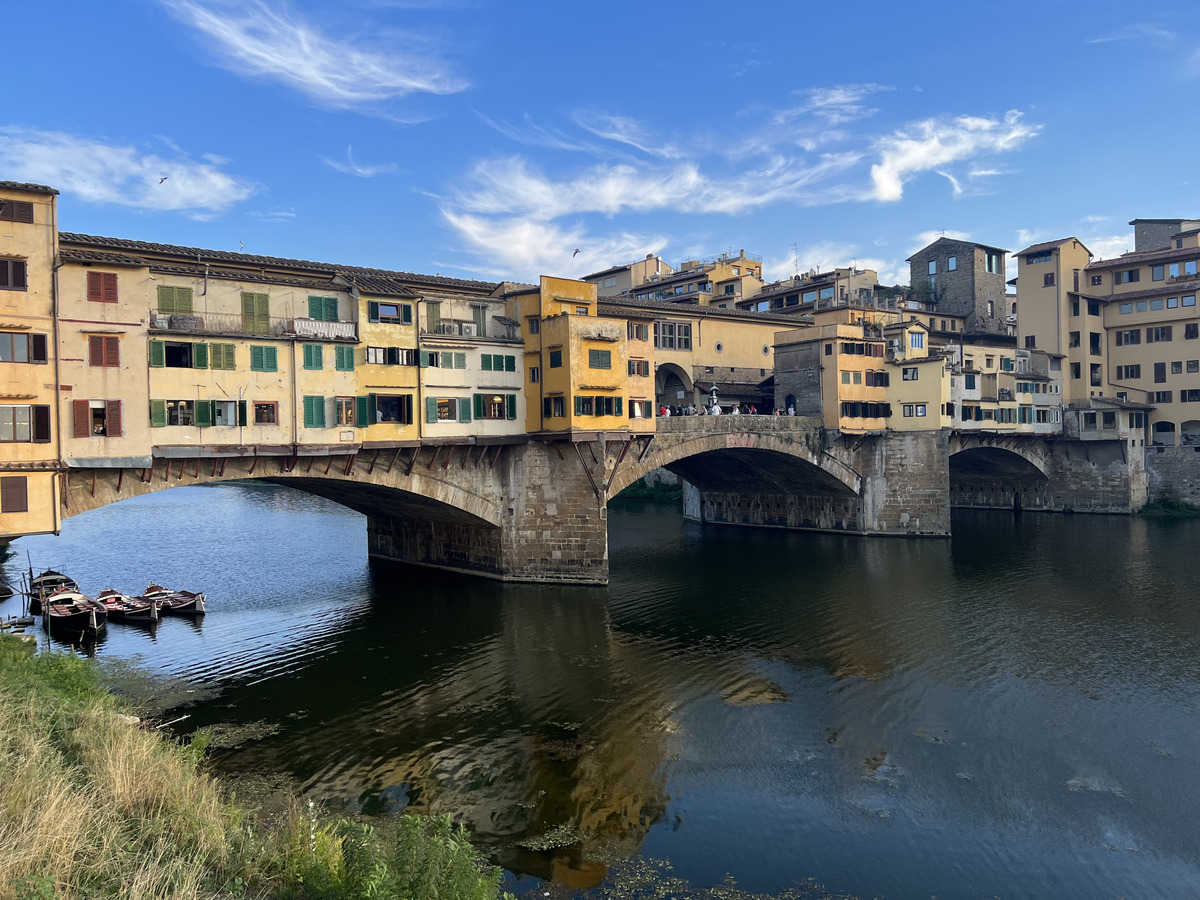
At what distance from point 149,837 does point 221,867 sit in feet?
4.59

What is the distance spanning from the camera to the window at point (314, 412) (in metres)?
37.4

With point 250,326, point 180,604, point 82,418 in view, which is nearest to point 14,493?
point 82,418

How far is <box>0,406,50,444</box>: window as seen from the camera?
29578 millimetres

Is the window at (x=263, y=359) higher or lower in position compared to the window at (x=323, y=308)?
lower

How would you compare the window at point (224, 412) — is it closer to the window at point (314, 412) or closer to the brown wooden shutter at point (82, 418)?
the window at point (314, 412)

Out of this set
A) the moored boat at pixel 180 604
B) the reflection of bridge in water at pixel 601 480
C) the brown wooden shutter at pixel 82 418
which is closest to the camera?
the brown wooden shutter at pixel 82 418

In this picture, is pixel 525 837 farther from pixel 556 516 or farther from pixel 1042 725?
pixel 556 516

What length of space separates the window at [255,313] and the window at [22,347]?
7.57m

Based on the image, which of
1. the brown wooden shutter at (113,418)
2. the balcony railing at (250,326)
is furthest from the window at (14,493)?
the balcony railing at (250,326)

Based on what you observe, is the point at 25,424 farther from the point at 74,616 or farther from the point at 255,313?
the point at 74,616

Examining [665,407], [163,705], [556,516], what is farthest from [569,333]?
[163,705]

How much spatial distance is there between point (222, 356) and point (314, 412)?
4567mm

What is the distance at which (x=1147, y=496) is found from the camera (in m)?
75.8

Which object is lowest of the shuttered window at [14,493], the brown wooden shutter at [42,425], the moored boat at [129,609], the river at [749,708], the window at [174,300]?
the river at [749,708]
